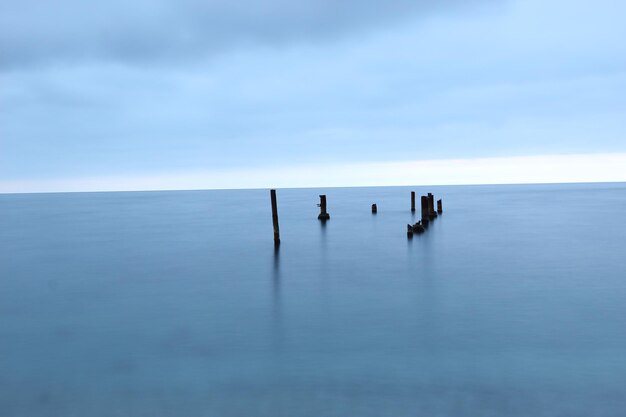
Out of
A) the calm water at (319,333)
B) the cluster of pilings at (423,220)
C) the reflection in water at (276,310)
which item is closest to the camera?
the calm water at (319,333)

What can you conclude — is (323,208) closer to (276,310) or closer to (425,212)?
(425,212)

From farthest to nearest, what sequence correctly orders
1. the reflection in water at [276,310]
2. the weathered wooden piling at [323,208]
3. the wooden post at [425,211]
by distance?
1. the weathered wooden piling at [323,208]
2. the wooden post at [425,211]
3. the reflection in water at [276,310]

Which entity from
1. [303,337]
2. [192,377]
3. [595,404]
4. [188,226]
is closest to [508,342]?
[595,404]

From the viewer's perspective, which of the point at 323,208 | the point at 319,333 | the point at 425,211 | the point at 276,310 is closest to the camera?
the point at 319,333

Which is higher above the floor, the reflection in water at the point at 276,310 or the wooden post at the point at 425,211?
the wooden post at the point at 425,211

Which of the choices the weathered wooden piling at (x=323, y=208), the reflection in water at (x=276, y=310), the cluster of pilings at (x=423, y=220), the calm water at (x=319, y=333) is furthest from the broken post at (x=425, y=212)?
the reflection in water at (x=276, y=310)

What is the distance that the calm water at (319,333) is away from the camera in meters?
10.9

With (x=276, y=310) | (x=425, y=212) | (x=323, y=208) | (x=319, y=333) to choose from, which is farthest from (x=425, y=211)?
(x=319, y=333)

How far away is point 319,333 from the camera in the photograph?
631 inches

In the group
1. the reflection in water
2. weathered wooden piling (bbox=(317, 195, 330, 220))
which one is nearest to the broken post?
weathered wooden piling (bbox=(317, 195, 330, 220))

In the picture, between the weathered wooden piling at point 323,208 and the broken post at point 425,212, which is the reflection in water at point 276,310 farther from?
the weathered wooden piling at point 323,208

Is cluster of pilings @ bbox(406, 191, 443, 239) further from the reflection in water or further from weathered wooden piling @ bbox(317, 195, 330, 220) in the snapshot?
the reflection in water

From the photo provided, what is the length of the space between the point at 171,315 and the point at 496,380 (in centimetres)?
1138

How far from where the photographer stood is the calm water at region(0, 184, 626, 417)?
1095 centimetres
